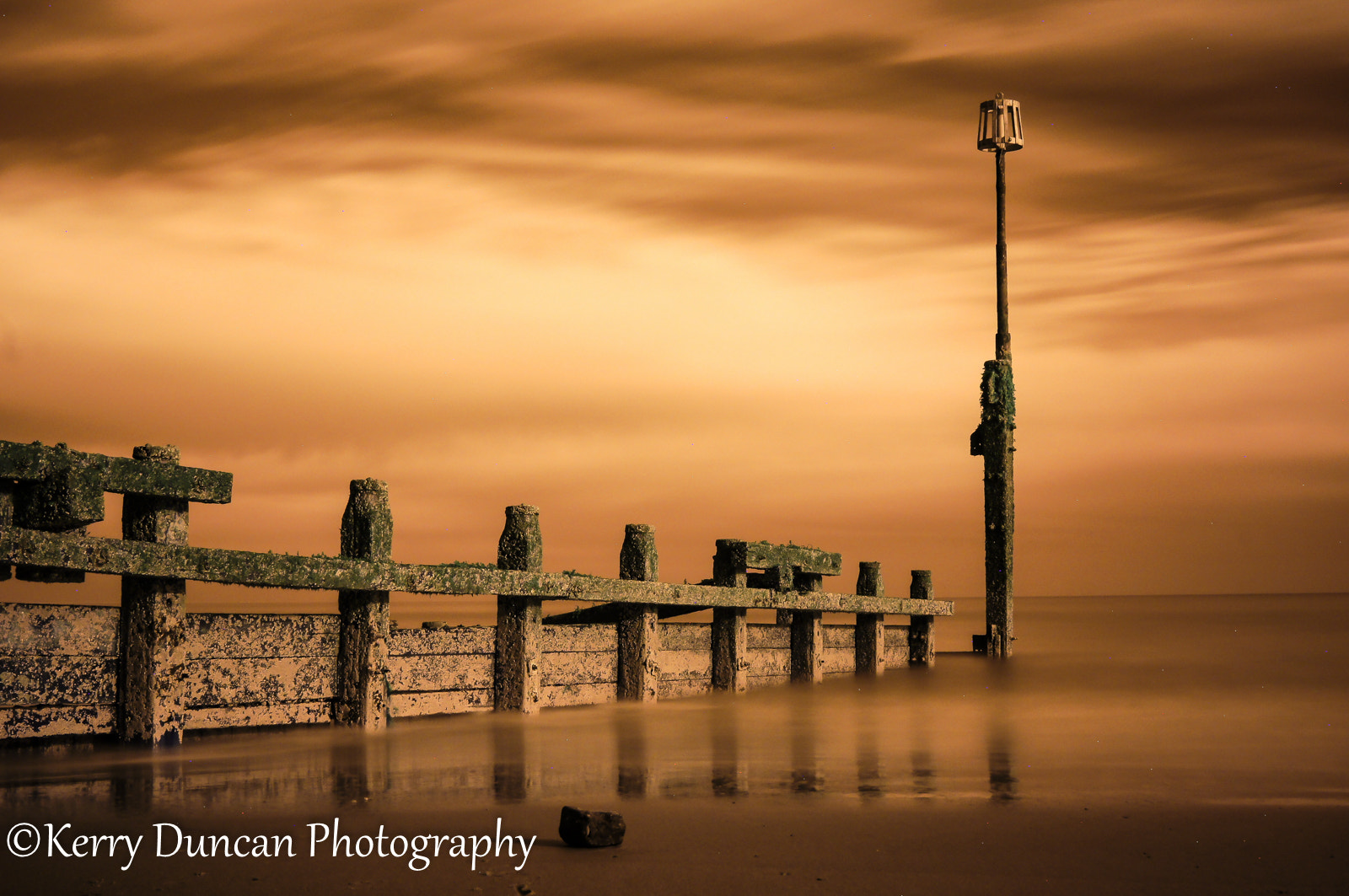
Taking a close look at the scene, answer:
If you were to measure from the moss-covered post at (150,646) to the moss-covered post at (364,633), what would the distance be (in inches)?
53.6

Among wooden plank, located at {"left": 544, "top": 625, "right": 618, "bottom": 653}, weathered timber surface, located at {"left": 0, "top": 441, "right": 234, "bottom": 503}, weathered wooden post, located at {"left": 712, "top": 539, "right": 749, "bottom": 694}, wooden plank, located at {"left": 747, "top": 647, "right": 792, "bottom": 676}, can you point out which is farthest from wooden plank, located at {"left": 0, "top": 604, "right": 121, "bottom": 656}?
wooden plank, located at {"left": 747, "top": 647, "right": 792, "bottom": 676}

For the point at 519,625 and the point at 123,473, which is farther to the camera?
the point at 519,625

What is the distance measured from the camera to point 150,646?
27.8 feet

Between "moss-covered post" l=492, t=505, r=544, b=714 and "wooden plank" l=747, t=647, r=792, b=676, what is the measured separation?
428cm

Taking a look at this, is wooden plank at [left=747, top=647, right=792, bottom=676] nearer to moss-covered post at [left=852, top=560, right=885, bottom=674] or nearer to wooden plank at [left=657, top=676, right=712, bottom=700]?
wooden plank at [left=657, top=676, right=712, bottom=700]

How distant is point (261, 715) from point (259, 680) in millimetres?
276

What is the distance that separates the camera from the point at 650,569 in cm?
1259

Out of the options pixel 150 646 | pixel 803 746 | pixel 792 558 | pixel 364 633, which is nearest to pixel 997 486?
pixel 792 558

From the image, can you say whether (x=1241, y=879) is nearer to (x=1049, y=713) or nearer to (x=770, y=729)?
(x=770, y=729)

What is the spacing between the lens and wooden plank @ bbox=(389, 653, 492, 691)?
400 inches

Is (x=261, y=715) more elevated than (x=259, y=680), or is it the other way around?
(x=259, y=680)

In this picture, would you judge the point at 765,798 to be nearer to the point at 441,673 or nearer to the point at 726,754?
the point at 726,754

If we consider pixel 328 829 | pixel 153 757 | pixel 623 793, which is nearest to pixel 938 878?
pixel 623 793

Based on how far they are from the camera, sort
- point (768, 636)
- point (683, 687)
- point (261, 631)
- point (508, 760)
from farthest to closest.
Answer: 1. point (768, 636)
2. point (683, 687)
3. point (261, 631)
4. point (508, 760)
